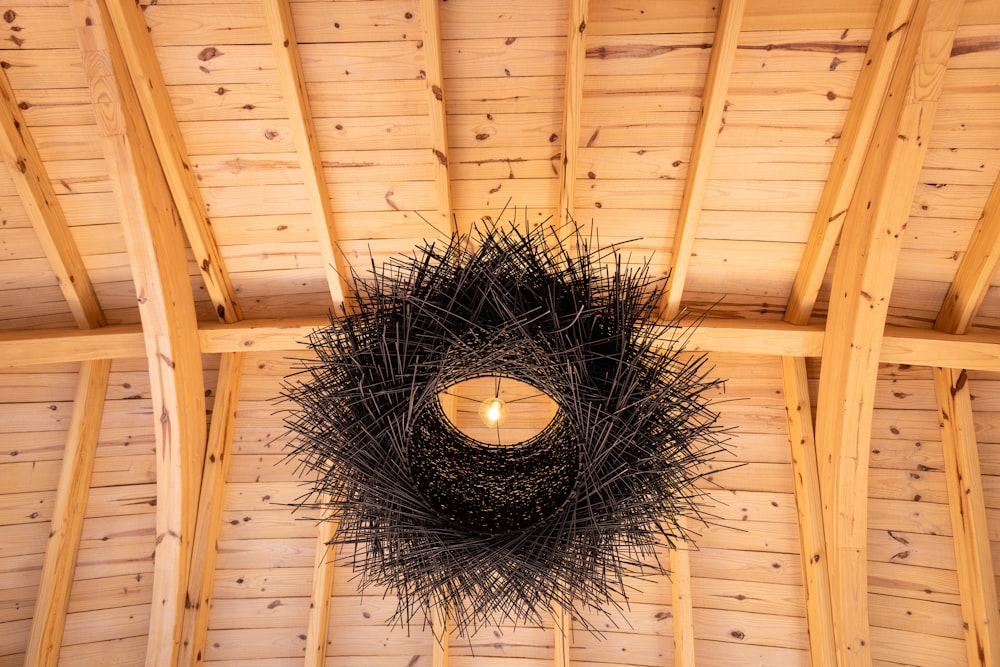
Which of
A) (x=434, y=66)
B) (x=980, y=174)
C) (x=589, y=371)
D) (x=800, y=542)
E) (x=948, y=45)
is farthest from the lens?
(x=800, y=542)

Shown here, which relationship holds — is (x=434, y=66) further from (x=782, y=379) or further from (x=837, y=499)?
(x=837, y=499)

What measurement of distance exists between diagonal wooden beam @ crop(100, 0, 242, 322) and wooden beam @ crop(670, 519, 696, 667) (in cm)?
234

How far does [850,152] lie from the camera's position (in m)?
2.47

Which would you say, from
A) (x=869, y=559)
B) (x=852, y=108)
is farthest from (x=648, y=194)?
(x=869, y=559)

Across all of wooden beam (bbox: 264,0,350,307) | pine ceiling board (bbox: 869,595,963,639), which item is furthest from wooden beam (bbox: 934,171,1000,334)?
wooden beam (bbox: 264,0,350,307)

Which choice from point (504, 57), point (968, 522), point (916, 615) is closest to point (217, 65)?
point (504, 57)

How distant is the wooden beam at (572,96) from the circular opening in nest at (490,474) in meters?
0.73

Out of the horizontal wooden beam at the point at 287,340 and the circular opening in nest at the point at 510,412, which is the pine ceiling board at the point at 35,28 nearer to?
the horizontal wooden beam at the point at 287,340

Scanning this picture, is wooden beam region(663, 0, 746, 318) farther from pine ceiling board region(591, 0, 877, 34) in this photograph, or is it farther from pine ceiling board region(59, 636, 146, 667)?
pine ceiling board region(59, 636, 146, 667)

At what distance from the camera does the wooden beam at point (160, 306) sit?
7.57ft

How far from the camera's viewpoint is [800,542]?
2957mm

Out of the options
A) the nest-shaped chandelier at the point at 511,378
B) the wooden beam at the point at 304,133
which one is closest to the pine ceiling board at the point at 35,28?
the wooden beam at the point at 304,133

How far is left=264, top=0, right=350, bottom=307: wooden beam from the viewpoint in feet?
7.49

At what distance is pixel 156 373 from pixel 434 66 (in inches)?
65.5
